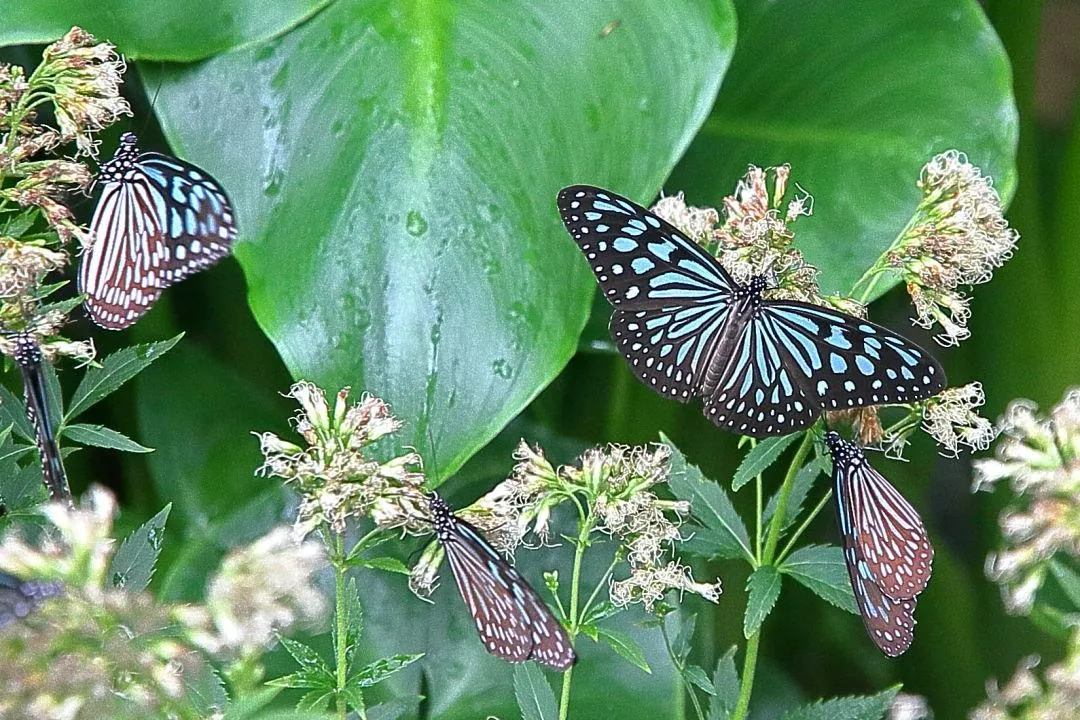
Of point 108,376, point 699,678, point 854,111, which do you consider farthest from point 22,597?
point 854,111

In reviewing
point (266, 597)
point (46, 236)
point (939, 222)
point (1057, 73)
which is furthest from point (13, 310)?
point (1057, 73)

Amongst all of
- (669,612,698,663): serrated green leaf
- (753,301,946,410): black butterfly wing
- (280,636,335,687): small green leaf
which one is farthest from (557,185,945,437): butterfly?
(280,636,335,687): small green leaf

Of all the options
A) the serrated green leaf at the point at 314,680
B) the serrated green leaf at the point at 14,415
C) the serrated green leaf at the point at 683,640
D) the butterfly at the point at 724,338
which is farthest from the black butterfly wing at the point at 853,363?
the serrated green leaf at the point at 14,415

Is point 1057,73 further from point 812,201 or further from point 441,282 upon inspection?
point 441,282

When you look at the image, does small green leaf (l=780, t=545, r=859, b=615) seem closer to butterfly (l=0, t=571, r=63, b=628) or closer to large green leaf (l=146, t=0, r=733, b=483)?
large green leaf (l=146, t=0, r=733, b=483)

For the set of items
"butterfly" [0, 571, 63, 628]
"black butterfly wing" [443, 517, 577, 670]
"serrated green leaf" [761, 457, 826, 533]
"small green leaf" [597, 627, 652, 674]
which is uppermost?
"serrated green leaf" [761, 457, 826, 533]

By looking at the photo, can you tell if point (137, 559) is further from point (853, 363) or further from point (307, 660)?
point (853, 363)
